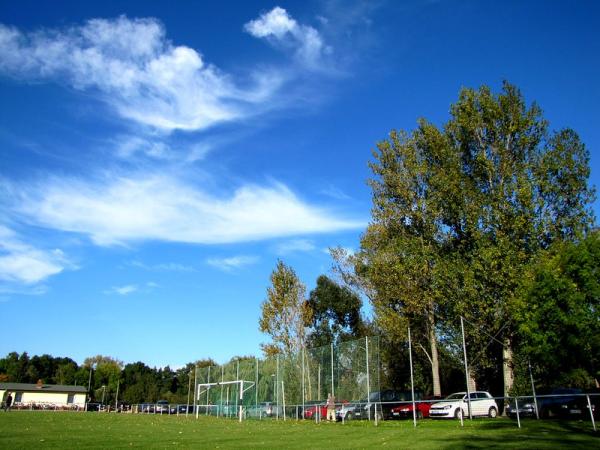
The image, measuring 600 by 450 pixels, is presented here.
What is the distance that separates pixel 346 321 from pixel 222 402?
1862cm

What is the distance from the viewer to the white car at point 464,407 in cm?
2616

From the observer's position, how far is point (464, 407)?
87.9ft

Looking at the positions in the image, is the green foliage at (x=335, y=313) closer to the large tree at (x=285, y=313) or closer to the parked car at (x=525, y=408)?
the large tree at (x=285, y=313)

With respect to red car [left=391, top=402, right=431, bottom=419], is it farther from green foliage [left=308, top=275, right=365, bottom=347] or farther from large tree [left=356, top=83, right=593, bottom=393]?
green foliage [left=308, top=275, right=365, bottom=347]

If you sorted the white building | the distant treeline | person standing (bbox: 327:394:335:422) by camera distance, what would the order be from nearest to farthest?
person standing (bbox: 327:394:335:422)
the white building
the distant treeline

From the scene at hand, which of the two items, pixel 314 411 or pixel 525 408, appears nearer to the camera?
pixel 525 408

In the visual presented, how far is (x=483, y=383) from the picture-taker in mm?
38406

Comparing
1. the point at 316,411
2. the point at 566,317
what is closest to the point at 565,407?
the point at 566,317

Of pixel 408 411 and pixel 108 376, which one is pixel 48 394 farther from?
pixel 408 411

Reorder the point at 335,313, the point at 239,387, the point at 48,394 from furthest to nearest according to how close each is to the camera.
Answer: the point at 48,394
the point at 335,313
the point at 239,387

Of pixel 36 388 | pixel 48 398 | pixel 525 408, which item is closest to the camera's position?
pixel 525 408

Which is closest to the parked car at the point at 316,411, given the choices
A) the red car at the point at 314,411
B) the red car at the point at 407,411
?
the red car at the point at 314,411

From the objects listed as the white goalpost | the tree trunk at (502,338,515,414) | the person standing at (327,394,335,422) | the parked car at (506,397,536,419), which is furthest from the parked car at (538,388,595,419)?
the white goalpost

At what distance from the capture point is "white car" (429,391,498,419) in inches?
1030
